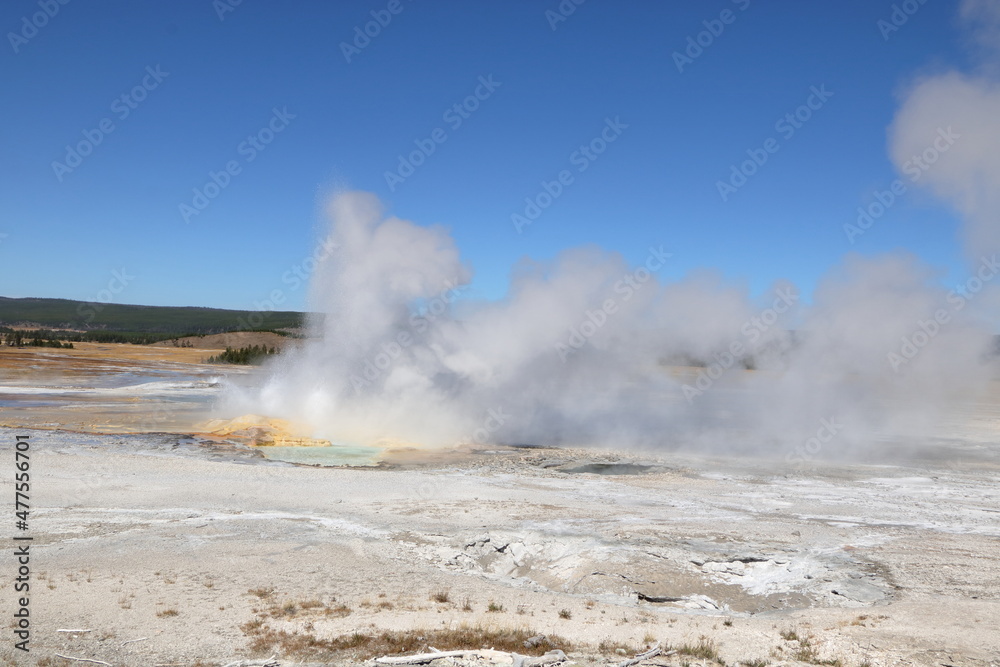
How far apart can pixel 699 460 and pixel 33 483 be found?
18776mm

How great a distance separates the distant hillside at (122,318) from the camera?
135750 millimetres

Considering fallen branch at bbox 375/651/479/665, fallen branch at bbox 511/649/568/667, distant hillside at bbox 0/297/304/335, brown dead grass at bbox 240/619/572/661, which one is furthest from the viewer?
distant hillside at bbox 0/297/304/335

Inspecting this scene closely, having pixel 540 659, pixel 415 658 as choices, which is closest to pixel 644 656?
pixel 540 659

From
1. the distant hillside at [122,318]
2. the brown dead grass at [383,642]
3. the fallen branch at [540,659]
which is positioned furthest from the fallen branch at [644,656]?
the distant hillside at [122,318]

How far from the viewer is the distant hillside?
136 metres

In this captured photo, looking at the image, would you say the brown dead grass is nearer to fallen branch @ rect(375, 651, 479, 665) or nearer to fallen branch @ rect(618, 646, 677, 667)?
fallen branch @ rect(375, 651, 479, 665)

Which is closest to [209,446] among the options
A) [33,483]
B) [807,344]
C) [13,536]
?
[33,483]

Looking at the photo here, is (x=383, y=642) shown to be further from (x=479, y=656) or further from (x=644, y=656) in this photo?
(x=644, y=656)

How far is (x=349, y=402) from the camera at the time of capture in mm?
28062

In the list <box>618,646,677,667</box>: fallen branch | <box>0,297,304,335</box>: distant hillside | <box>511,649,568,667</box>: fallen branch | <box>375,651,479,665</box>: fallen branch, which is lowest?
<box>618,646,677,667</box>: fallen branch

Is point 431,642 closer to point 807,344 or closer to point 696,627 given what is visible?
point 696,627

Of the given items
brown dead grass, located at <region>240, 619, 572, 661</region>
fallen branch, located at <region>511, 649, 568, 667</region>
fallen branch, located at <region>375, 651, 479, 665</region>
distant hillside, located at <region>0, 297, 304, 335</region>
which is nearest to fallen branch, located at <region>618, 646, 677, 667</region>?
fallen branch, located at <region>511, 649, 568, 667</region>

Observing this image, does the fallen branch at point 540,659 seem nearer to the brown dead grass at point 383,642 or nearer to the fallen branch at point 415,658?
the brown dead grass at point 383,642

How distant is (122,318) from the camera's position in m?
160
